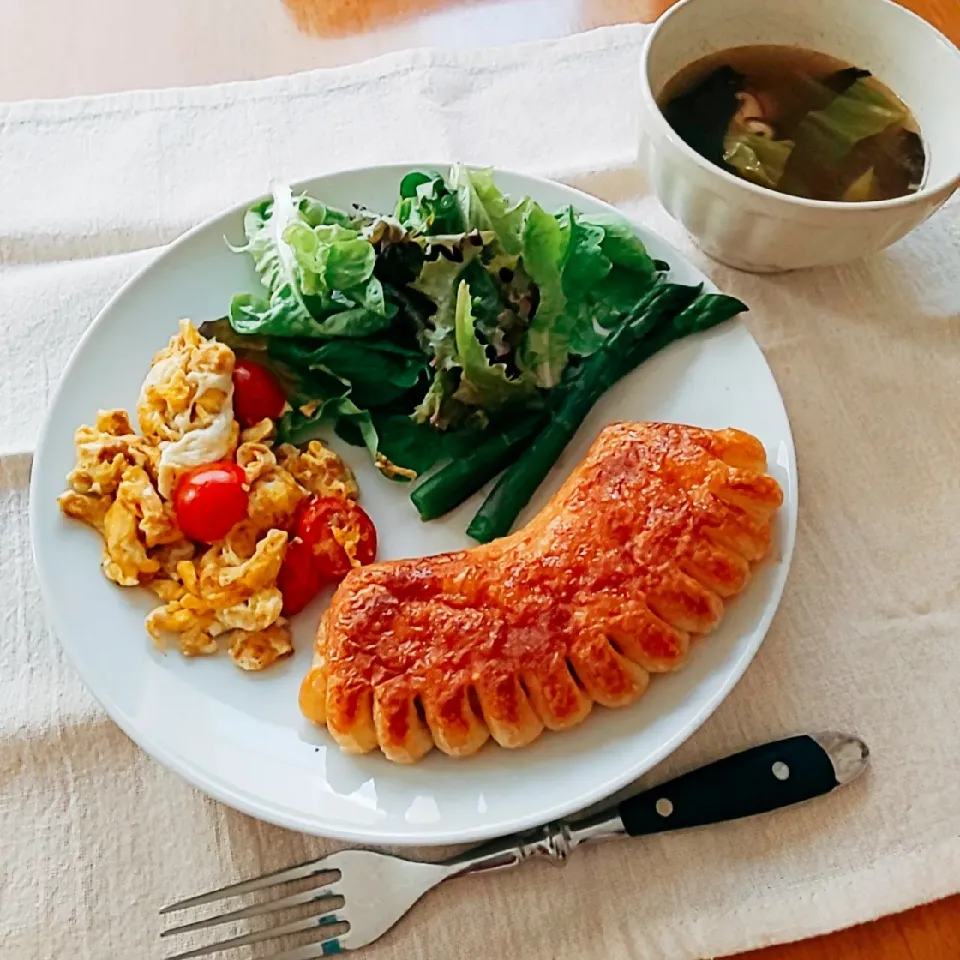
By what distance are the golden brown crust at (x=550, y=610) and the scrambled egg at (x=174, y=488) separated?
0.46 feet

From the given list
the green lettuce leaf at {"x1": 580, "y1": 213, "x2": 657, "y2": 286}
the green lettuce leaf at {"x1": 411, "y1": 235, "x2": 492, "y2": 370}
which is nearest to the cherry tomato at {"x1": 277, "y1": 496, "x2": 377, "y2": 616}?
the green lettuce leaf at {"x1": 411, "y1": 235, "x2": 492, "y2": 370}

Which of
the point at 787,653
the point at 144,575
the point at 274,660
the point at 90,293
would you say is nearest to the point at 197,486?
the point at 144,575

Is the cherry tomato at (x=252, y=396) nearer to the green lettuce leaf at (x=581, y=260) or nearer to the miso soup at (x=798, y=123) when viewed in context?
the green lettuce leaf at (x=581, y=260)

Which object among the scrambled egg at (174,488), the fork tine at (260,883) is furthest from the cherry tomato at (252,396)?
the fork tine at (260,883)

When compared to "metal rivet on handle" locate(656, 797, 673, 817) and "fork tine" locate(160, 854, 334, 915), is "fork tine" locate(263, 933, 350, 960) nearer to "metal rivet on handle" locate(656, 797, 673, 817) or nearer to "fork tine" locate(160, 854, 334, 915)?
"fork tine" locate(160, 854, 334, 915)

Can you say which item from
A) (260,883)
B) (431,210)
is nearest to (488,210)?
(431,210)

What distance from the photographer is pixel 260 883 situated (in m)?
1.44

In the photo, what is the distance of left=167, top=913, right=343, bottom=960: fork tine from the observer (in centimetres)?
140

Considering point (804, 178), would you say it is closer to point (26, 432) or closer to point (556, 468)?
point (556, 468)

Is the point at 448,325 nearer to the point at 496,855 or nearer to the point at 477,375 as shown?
the point at 477,375

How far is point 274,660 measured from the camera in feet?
5.19

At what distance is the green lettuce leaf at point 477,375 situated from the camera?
1.77 meters

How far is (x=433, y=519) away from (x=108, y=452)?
0.54 meters

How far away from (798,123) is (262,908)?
171 centimetres
